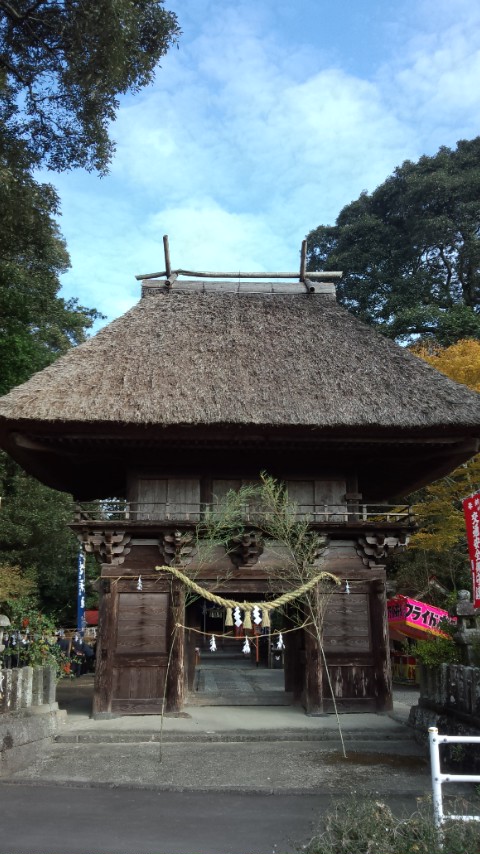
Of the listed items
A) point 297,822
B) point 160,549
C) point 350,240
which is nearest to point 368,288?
point 350,240

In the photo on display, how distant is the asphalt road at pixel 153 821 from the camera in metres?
5.21

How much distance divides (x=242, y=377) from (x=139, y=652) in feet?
19.4

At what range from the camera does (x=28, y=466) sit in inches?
536

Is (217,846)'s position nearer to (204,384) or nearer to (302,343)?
(204,384)

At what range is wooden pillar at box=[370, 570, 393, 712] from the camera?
12.2 meters

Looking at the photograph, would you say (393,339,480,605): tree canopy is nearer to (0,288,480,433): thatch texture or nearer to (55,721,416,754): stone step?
(0,288,480,433): thatch texture

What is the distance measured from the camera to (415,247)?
37.7 metres

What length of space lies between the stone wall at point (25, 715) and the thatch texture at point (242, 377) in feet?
14.4

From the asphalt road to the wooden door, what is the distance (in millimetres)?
4472

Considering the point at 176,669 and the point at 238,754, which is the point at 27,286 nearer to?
the point at 176,669

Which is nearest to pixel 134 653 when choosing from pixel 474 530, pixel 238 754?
pixel 238 754

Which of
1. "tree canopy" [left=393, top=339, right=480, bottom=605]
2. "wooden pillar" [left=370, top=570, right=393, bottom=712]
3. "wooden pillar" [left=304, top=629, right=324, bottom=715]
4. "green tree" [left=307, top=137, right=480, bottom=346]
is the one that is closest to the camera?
"wooden pillar" [left=304, top=629, right=324, bottom=715]

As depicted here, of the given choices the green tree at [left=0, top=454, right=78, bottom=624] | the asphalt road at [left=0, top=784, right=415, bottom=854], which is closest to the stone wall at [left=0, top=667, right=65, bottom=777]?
the asphalt road at [left=0, top=784, right=415, bottom=854]

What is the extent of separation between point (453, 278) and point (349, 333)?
80.2ft
